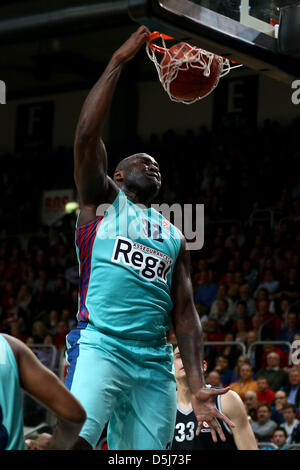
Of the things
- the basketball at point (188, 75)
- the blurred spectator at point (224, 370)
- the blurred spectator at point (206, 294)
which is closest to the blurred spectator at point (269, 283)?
the blurred spectator at point (206, 294)

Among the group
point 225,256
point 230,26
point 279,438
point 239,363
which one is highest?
point 230,26

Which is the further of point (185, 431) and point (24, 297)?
point (24, 297)

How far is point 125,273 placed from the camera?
4082 mm

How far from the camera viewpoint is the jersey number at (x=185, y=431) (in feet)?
17.7

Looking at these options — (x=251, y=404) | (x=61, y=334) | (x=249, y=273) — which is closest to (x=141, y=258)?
(x=251, y=404)

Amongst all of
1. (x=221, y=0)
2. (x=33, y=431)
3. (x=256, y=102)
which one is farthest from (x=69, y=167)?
(x=221, y=0)

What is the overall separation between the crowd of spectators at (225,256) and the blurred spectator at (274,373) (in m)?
0.01

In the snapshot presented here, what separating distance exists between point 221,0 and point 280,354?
5.84 meters

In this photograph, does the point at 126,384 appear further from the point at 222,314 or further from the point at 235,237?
the point at 235,237

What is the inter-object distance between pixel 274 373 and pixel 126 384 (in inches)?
214

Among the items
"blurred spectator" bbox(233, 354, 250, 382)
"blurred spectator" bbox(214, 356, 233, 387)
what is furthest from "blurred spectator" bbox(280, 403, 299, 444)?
"blurred spectator" bbox(214, 356, 233, 387)

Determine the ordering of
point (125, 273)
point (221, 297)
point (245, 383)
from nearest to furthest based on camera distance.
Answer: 1. point (125, 273)
2. point (245, 383)
3. point (221, 297)

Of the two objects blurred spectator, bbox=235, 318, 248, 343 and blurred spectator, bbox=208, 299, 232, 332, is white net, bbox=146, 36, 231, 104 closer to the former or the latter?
blurred spectator, bbox=235, 318, 248, 343

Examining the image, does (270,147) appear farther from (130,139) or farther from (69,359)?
(69,359)
